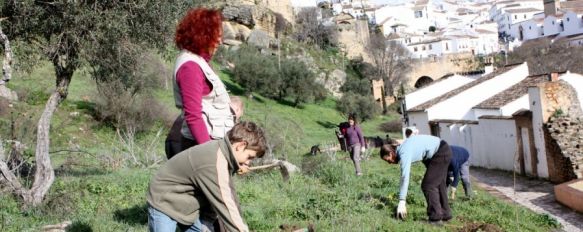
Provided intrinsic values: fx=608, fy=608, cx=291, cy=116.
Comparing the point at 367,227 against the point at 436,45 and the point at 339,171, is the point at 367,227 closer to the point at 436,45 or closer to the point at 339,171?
the point at 339,171

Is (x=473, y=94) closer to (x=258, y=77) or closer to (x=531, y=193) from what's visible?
(x=531, y=193)

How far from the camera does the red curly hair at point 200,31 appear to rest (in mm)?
4445

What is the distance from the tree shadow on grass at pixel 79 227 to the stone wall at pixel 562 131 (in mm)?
12803

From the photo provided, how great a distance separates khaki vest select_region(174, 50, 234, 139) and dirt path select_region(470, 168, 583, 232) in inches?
241

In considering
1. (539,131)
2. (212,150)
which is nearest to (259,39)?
(539,131)

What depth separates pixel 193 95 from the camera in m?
Result: 4.23

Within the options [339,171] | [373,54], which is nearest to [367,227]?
[339,171]

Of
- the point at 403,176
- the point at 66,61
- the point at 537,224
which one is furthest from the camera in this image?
the point at 537,224

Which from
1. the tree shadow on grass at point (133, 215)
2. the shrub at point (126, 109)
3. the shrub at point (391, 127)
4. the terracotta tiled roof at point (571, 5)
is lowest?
the shrub at point (391, 127)

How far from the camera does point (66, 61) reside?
8867mm

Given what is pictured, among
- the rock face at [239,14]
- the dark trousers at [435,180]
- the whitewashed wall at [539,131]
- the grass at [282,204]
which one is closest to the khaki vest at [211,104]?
the grass at [282,204]

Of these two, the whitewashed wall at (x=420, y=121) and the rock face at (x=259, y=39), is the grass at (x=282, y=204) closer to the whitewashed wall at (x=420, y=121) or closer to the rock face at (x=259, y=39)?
the whitewashed wall at (x=420, y=121)

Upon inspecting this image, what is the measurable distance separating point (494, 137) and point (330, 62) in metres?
46.3

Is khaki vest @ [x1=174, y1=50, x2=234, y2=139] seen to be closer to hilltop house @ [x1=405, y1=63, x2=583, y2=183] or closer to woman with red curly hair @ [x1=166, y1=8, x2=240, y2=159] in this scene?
woman with red curly hair @ [x1=166, y1=8, x2=240, y2=159]
